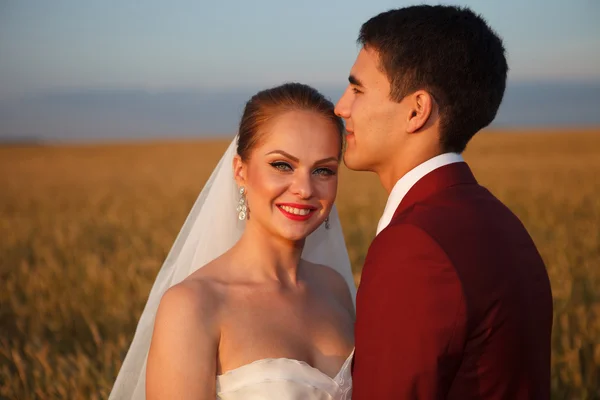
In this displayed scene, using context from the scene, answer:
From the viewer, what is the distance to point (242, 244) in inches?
127

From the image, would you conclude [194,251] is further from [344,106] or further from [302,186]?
[344,106]

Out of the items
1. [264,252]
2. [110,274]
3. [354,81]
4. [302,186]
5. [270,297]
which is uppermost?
[354,81]

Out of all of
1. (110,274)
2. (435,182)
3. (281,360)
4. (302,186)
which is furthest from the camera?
(110,274)

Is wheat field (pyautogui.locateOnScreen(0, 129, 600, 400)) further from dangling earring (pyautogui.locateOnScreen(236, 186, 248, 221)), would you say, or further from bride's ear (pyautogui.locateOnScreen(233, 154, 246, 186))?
bride's ear (pyautogui.locateOnScreen(233, 154, 246, 186))

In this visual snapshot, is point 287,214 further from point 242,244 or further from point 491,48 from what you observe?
point 491,48

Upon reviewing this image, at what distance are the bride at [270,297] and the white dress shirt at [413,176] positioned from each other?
1.83ft

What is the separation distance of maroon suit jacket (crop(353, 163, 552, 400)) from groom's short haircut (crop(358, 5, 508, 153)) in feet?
0.99

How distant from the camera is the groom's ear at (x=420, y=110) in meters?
2.50

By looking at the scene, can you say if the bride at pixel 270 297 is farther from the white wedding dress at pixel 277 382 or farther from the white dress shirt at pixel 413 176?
the white dress shirt at pixel 413 176

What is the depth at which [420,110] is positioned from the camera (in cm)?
252

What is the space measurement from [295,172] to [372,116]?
1.79ft

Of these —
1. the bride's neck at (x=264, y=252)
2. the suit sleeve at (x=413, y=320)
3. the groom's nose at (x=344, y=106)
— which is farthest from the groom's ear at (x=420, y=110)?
the bride's neck at (x=264, y=252)

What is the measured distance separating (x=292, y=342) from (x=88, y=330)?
12.5 ft

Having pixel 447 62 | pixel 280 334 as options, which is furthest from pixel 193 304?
pixel 447 62
